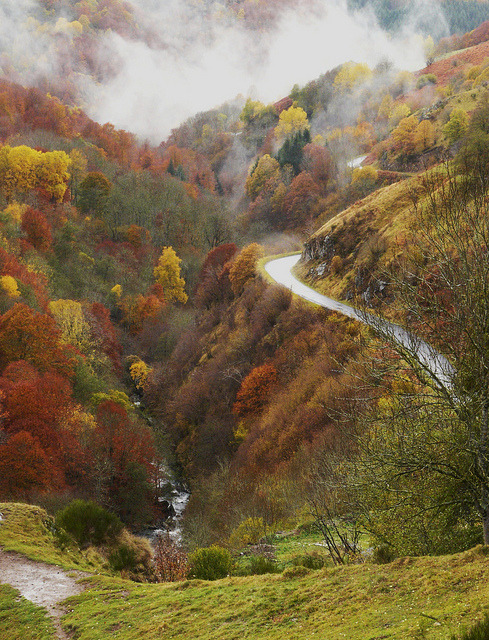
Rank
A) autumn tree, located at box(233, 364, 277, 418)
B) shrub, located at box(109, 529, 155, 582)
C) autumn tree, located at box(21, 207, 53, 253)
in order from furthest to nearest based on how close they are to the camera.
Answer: autumn tree, located at box(21, 207, 53, 253)
autumn tree, located at box(233, 364, 277, 418)
shrub, located at box(109, 529, 155, 582)

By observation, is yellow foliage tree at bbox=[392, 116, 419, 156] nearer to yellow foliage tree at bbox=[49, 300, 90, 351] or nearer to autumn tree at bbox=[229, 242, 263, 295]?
autumn tree at bbox=[229, 242, 263, 295]

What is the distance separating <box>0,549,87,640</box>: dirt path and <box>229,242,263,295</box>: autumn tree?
122 feet

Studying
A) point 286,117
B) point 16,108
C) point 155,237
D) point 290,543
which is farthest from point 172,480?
point 286,117

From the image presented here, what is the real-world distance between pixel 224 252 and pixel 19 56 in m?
159

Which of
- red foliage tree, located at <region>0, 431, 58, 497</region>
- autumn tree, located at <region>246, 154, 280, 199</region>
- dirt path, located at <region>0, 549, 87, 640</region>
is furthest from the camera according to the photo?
autumn tree, located at <region>246, 154, 280, 199</region>

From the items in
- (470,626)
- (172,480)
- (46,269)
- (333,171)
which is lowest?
(470,626)

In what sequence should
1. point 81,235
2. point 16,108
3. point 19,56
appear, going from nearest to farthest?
point 81,235, point 16,108, point 19,56

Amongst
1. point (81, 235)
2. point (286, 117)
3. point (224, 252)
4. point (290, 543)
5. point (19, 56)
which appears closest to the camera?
point (290, 543)

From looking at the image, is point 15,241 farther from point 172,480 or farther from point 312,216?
point 312,216

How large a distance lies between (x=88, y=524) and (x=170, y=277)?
55007 millimetres

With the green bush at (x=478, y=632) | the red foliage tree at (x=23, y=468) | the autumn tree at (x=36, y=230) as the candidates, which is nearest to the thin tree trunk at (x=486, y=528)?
the green bush at (x=478, y=632)

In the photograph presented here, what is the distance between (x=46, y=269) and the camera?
2237 inches

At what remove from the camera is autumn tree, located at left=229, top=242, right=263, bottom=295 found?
4950cm

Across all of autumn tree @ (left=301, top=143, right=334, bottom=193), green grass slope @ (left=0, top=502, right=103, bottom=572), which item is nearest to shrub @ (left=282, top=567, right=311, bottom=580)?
green grass slope @ (left=0, top=502, right=103, bottom=572)
